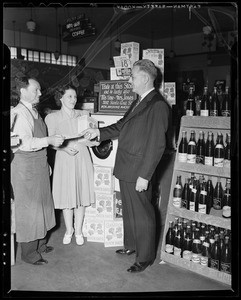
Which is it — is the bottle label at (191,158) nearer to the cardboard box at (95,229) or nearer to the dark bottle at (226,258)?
the dark bottle at (226,258)

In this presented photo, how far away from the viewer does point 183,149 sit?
336 centimetres

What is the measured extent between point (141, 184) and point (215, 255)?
2.89 ft

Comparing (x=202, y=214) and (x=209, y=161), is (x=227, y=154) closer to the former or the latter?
(x=209, y=161)

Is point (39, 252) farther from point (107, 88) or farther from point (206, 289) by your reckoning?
point (107, 88)

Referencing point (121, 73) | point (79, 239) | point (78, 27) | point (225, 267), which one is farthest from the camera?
point (121, 73)

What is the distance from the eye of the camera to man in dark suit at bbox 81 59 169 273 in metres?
2.87

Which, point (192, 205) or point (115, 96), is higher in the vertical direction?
point (115, 96)

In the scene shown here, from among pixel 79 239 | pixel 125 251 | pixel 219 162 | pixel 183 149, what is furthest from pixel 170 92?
pixel 79 239

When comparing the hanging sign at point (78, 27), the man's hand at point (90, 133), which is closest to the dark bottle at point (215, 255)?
the man's hand at point (90, 133)

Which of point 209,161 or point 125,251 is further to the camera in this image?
point 125,251

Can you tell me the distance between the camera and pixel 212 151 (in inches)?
129
